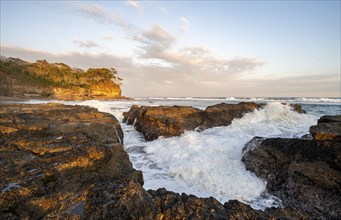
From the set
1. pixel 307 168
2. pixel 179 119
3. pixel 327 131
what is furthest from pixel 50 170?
pixel 179 119

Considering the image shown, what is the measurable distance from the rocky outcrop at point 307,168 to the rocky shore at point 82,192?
38 cm

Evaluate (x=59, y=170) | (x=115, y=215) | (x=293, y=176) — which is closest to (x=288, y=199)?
(x=293, y=176)

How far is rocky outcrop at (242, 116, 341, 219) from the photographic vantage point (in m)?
4.12

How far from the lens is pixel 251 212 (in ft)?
8.93

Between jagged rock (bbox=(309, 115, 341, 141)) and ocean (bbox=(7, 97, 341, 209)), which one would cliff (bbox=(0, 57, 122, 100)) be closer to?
ocean (bbox=(7, 97, 341, 209))

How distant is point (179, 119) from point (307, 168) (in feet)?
24.9

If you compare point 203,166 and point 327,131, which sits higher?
point 327,131

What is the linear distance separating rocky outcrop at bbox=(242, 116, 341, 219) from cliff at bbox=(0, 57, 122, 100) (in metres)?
57.7

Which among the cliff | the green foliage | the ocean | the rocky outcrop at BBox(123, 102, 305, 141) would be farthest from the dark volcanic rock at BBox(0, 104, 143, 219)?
the green foliage

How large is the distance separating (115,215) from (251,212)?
1.77m

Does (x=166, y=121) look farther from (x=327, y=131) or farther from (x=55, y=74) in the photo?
(x=55, y=74)

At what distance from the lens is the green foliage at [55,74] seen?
201ft

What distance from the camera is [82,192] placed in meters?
2.71

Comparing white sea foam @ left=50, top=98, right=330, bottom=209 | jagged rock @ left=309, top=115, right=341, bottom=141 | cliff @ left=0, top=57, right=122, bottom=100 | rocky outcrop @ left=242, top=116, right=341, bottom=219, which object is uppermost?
cliff @ left=0, top=57, right=122, bottom=100
